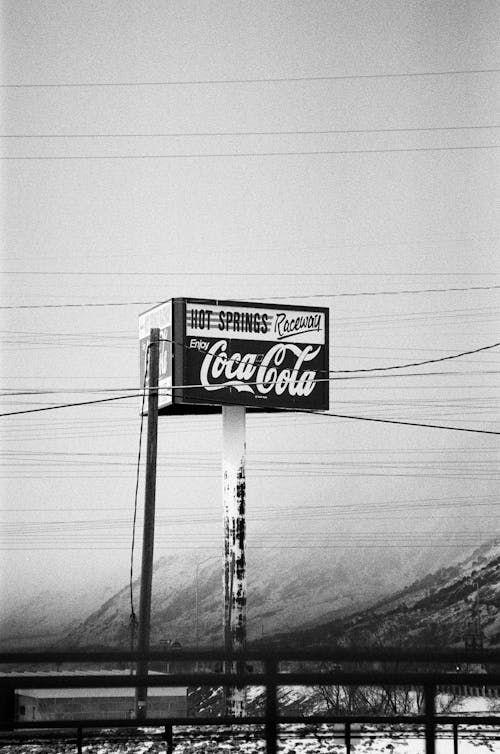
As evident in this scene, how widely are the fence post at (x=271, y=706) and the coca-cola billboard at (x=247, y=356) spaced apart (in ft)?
30.3

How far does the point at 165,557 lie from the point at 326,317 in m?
29.3

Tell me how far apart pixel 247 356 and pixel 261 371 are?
241 mm

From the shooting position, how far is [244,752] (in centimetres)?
350

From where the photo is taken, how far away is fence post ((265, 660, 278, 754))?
2.46 metres

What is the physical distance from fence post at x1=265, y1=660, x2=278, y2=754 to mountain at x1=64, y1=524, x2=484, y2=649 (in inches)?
1207

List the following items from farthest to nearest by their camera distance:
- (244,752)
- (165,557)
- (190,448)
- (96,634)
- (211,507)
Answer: (96,634), (165,557), (211,507), (190,448), (244,752)

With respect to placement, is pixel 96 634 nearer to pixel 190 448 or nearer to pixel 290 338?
pixel 190 448

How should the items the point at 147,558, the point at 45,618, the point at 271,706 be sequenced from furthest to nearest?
1. the point at 45,618
2. the point at 147,558
3. the point at 271,706

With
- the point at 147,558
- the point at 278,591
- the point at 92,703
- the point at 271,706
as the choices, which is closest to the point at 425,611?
the point at 278,591

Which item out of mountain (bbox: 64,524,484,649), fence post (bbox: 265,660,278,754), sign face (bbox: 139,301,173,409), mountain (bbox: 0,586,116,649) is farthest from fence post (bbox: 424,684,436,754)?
mountain (bbox: 64,524,484,649)

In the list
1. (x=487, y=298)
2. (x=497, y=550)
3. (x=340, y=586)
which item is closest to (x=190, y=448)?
(x=487, y=298)

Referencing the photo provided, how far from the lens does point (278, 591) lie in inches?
1747

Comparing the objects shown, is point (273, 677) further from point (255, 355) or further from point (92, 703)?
point (92, 703)

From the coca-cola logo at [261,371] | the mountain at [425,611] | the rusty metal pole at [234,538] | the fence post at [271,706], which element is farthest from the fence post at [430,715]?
the mountain at [425,611]
